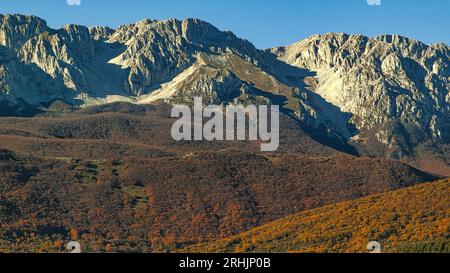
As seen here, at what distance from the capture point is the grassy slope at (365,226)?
5344 inches

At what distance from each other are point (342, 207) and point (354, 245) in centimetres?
5043

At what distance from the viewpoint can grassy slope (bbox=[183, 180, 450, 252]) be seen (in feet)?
445

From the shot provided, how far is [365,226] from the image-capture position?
150250 mm
